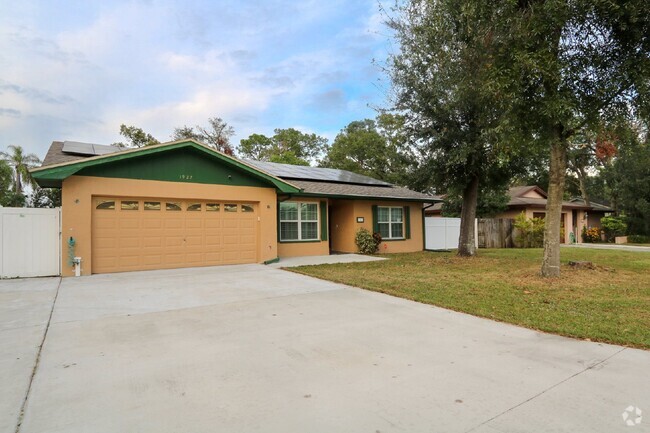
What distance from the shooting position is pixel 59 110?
54.1ft

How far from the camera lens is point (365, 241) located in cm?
1552

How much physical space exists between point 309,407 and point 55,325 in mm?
4308

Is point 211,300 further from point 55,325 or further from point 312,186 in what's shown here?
point 312,186

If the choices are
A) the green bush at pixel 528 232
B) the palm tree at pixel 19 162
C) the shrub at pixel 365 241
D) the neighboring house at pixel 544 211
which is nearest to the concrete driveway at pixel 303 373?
the shrub at pixel 365 241

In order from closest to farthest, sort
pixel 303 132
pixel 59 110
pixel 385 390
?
pixel 385 390 < pixel 59 110 < pixel 303 132

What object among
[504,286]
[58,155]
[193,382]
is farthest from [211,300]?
[58,155]

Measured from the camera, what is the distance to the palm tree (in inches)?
1003

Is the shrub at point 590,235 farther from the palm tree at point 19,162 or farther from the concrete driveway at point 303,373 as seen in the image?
the palm tree at point 19,162

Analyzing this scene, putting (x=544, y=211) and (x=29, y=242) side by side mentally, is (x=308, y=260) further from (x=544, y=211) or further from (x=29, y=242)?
(x=544, y=211)

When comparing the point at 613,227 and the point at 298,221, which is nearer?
the point at 298,221

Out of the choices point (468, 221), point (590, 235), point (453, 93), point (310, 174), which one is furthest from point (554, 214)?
point (590, 235)

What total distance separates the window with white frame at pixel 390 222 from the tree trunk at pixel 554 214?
813 cm

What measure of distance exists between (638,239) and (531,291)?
82.9ft

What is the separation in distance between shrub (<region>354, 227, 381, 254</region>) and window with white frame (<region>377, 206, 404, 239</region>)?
0.97m
